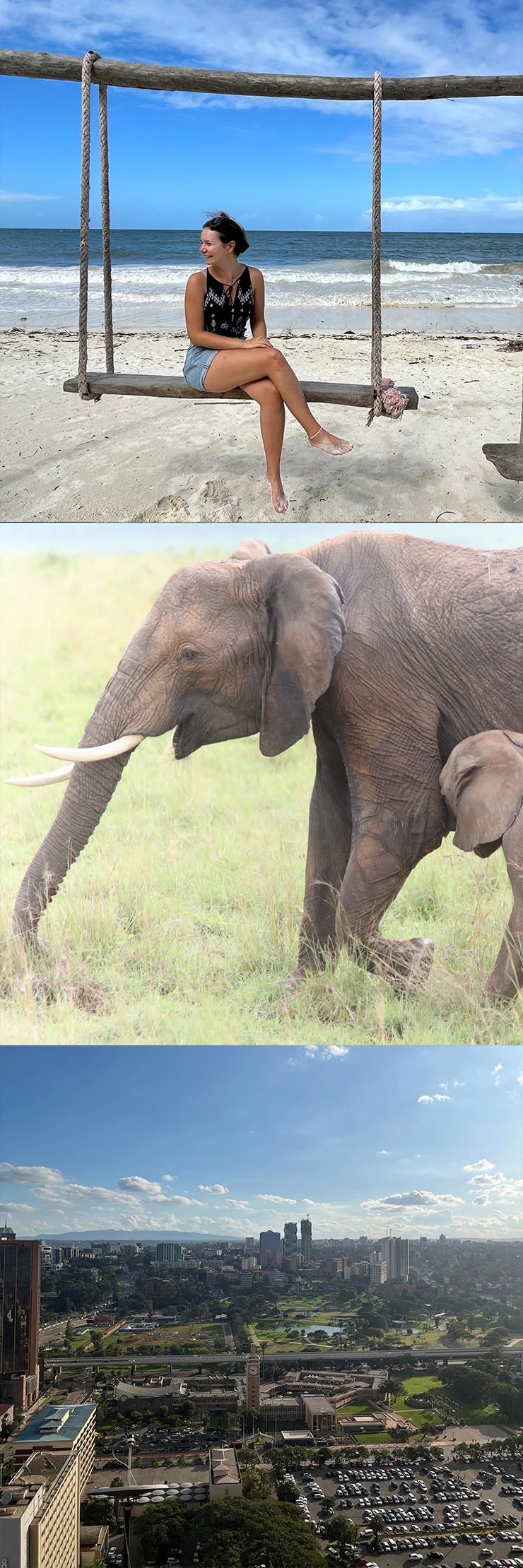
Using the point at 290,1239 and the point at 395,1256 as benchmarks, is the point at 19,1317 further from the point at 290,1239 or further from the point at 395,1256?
the point at 395,1256

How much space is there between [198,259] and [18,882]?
16403 millimetres

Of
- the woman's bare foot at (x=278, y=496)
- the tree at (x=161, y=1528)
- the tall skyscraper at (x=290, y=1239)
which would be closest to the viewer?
the tree at (x=161, y=1528)

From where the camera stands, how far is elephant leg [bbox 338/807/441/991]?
3484mm

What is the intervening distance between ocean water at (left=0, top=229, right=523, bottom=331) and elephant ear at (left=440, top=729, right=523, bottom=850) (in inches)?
344

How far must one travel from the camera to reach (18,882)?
148 inches

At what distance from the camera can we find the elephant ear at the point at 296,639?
3342mm

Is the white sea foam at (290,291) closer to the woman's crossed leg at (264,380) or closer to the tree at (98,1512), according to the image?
the woman's crossed leg at (264,380)

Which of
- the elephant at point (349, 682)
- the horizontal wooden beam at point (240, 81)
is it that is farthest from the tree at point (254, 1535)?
the horizontal wooden beam at point (240, 81)

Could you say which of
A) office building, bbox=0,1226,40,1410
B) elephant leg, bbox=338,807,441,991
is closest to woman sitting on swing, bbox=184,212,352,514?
elephant leg, bbox=338,807,441,991

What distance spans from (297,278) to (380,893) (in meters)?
14.9

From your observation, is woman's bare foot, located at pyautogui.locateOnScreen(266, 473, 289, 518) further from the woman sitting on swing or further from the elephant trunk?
the elephant trunk

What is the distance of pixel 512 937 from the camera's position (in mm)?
3447

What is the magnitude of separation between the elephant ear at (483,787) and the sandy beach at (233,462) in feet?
3.64

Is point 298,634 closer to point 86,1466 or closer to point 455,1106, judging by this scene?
point 455,1106
